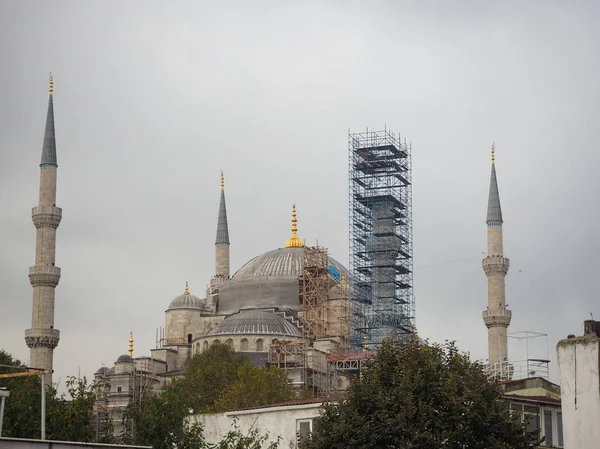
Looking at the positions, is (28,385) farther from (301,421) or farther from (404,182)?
(404,182)

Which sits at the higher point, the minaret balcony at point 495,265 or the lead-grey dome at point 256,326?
the minaret balcony at point 495,265

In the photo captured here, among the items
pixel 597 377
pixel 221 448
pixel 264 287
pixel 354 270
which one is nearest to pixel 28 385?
pixel 221 448

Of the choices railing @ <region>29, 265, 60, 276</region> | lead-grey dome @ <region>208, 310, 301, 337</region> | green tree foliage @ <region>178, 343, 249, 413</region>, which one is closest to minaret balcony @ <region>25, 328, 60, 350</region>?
railing @ <region>29, 265, 60, 276</region>

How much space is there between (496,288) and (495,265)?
49.5 inches

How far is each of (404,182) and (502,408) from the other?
46.7 m

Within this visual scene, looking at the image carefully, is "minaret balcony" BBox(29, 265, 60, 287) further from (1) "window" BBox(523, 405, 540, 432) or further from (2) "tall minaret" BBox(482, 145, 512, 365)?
(1) "window" BBox(523, 405, 540, 432)

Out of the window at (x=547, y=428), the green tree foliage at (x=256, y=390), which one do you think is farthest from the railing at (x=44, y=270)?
the window at (x=547, y=428)

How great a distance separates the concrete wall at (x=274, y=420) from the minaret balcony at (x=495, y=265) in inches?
1639

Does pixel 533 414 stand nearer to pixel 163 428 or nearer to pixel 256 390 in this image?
pixel 163 428

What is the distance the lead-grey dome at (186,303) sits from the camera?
77875mm

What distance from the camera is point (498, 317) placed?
6869 centimetres

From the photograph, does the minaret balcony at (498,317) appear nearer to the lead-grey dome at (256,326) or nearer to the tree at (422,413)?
the lead-grey dome at (256,326)

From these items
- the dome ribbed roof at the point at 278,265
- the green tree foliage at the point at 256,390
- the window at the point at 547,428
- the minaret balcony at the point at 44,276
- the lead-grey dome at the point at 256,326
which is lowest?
the window at the point at 547,428

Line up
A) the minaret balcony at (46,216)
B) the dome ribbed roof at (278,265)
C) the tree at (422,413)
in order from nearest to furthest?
1. the tree at (422,413)
2. the minaret balcony at (46,216)
3. the dome ribbed roof at (278,265)
